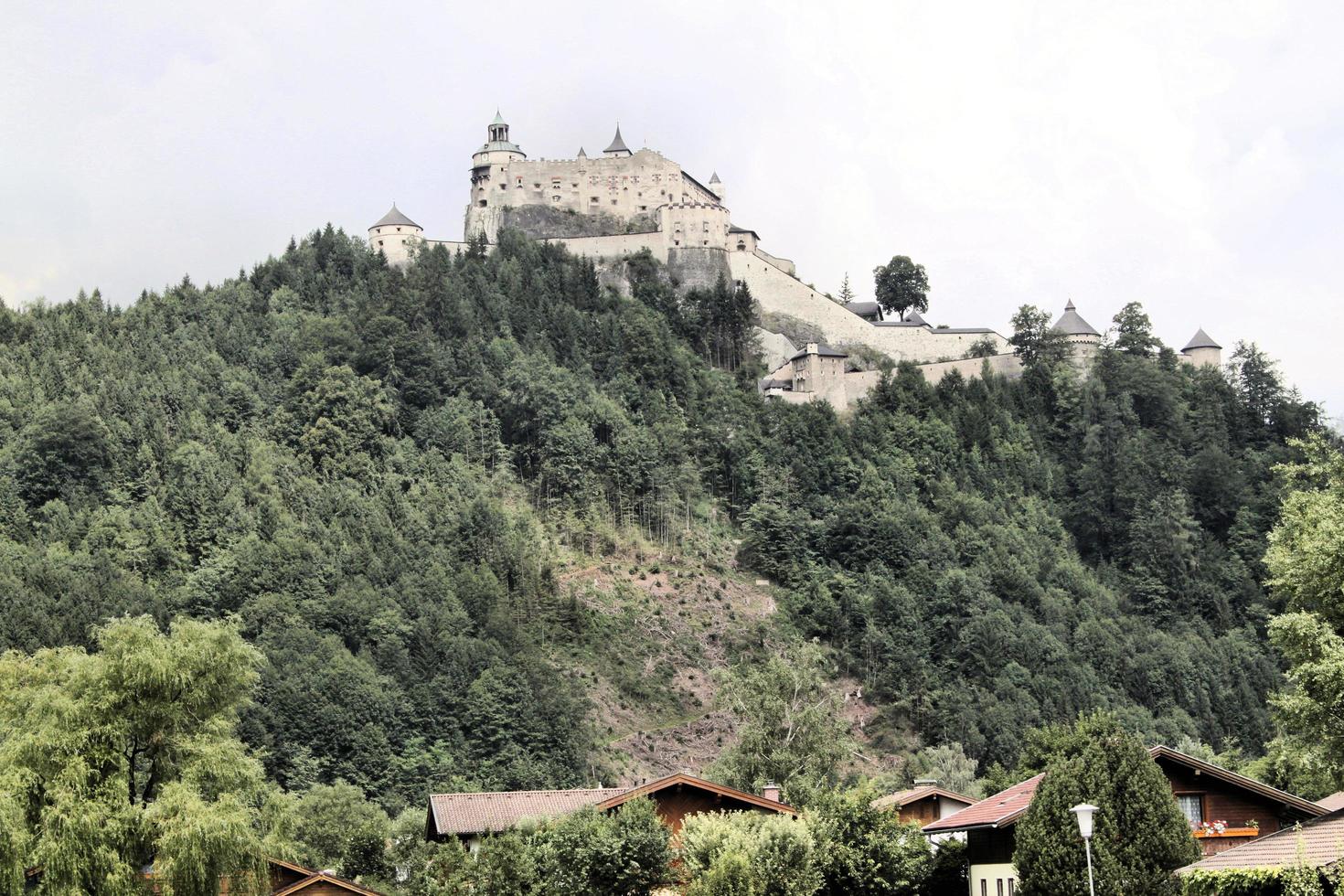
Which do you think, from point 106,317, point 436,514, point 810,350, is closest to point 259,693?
point 436,514

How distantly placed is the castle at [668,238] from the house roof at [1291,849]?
10285 cm

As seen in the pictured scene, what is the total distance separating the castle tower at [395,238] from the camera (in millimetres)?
140875

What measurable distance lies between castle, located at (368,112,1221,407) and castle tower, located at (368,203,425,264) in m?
0.07

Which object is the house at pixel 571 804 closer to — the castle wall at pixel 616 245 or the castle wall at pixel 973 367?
the castle wall at pixel 973 367

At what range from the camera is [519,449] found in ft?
391

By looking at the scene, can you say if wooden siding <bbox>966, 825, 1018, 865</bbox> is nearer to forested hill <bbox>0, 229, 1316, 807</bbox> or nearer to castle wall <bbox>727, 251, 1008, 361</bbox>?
forested hill <bbox>0, 229, 1316, 807</bbox>

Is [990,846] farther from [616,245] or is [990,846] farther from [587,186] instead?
[587,186]

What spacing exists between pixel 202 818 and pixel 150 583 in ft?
202

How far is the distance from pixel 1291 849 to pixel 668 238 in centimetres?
11394

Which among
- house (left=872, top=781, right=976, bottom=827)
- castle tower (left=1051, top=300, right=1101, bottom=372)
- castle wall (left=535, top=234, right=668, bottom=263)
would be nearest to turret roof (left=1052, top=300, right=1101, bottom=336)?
castle tower (left=1051, top=300, right=1101, bottom=372)

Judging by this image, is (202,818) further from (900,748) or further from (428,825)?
(900,748)

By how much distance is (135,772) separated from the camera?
142 feet

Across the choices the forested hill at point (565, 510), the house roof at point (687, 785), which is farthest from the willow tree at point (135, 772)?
the forested hill at point (565, 510)

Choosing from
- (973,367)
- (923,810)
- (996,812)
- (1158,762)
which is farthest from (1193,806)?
(973,367)
